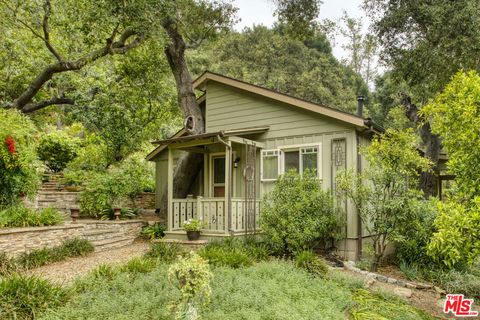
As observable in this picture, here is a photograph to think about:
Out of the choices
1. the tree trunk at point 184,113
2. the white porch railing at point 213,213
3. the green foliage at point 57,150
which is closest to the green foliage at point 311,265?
the white porch railing at point 213,213

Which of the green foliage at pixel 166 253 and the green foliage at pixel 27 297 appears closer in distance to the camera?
the green foliage at pixel 27 297

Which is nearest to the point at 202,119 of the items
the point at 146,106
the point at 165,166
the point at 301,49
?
the point at 165,166

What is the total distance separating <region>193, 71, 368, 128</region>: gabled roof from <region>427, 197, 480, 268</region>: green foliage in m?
4.30

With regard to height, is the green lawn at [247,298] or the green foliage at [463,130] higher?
the green foliage at [463,130]

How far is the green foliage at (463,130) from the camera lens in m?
4.73

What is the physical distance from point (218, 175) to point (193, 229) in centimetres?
242

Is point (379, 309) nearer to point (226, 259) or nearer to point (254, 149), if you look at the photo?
point (226, 259)

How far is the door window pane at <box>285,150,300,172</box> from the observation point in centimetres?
993

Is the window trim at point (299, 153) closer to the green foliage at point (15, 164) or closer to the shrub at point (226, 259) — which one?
the shrub at point (226, 259)

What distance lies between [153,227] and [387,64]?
10.3 metres

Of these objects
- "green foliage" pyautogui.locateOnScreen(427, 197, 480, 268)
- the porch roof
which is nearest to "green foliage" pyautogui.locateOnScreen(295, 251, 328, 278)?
"green foliage" pyautogui.locateOnScreen(427, 197, 480, 268)

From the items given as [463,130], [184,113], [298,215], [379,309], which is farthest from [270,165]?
[463,130]

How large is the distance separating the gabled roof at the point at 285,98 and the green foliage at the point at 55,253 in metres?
5.92

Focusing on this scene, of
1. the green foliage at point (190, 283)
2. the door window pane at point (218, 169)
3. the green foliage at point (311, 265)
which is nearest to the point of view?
the green foliage at point (190, 283)
